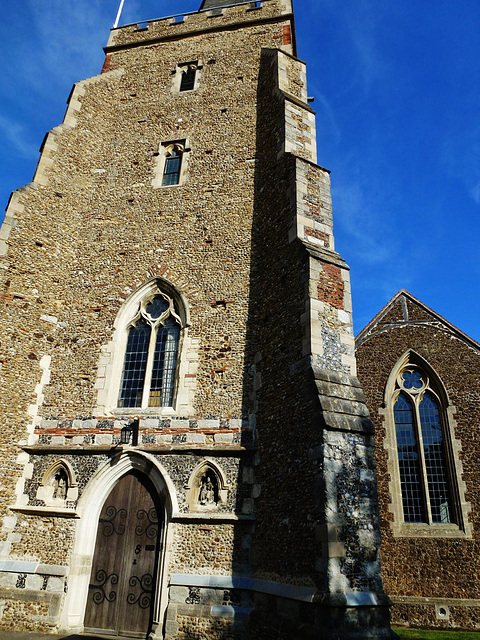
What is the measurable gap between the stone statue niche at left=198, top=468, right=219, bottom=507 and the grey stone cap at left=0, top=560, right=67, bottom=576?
8.03ft

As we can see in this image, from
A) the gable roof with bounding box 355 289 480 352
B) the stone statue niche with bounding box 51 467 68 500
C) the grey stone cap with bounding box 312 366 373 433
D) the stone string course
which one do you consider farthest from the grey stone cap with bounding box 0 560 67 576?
the gable roof with bounding box 355 289 480 352

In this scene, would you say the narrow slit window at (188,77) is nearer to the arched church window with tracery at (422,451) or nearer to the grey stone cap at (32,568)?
the arched church window with tracery at (422,451)

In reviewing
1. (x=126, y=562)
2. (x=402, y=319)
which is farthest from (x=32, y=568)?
(x=402, y=319)

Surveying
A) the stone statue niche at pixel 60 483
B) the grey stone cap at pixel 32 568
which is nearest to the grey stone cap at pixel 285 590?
the grey stone cap at pixel 32 568

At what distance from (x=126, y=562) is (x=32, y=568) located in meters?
1.50

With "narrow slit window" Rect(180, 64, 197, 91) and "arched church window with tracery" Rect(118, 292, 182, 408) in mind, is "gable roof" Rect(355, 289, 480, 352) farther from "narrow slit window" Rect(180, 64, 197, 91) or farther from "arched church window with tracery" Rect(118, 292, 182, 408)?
"narrow slit window" Rect(180, 64, 197, 91)

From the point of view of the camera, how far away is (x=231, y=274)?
31.4 ft

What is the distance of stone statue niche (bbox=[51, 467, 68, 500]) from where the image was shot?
8352 mm

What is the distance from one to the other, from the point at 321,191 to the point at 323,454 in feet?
16.5

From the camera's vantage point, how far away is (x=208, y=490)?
7836mm

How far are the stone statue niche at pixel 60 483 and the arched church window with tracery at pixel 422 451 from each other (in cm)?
754

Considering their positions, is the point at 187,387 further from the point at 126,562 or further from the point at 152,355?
the point at 126,562

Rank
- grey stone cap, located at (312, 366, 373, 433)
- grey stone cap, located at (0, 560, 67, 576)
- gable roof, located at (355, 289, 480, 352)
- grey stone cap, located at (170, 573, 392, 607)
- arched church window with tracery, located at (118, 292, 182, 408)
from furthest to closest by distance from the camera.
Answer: gable roof, located at (355, 289, 480, 352), arched church window with tracery, located at (118, 292, 182, 408), grey stone cap, located at (0, 560, 67, 576), grey stone cap, located at (312, 366, 373, 433), grey stone cap, located at (170, 573, 392, 607)

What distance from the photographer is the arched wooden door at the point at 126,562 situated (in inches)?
296
